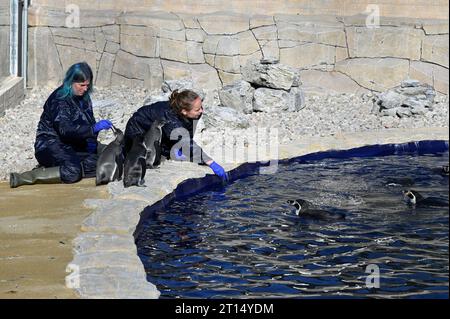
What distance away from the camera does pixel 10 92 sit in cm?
1222

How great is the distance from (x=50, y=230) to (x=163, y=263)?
2.99 feet

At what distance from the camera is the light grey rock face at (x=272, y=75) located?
1241cm

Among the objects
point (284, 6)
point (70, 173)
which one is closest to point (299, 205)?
point (70, 173)

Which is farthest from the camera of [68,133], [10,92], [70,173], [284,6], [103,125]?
[284,6]

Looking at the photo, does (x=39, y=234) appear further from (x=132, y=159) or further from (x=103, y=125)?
(x=103, y=125)

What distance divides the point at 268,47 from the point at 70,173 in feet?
18.1

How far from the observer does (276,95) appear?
12.3 metres

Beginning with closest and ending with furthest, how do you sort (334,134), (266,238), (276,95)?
(266,238) < (334,134) < (276,95)

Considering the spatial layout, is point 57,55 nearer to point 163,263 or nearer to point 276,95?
point 276,95

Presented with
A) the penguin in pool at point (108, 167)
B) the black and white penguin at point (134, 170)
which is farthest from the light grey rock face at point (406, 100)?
the black and white penguin at point (134, 170)

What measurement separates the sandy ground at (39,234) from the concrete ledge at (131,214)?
105 mm

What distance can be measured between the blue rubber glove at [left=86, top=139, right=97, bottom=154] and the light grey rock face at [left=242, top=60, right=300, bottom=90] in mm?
3782

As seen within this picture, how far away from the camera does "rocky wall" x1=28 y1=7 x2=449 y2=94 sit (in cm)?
1332
